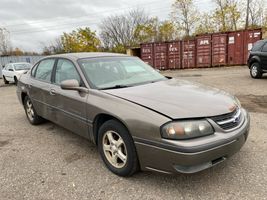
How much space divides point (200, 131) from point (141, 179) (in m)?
0.98

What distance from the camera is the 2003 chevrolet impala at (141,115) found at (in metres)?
2.36

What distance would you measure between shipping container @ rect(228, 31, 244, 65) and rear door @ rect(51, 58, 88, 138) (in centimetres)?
1597

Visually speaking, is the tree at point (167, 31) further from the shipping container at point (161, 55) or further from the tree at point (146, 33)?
the shipping container at point (161, 55)

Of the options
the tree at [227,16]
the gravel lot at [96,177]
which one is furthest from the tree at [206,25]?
the gravel lot at [96,177]

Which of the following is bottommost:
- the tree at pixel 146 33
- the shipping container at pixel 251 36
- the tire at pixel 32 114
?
the tire at pixel 32 114

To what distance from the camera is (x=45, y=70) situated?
4594mm

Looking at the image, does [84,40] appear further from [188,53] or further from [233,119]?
[233,119]

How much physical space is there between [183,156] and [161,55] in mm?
18311

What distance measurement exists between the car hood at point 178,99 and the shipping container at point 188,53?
16.2 m

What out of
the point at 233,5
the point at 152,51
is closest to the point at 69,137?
the point at 152,51

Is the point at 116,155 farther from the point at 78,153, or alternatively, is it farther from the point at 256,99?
the point at 256,99

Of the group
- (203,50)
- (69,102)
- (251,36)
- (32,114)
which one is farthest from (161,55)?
(69,102)

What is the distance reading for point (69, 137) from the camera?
4387 mm

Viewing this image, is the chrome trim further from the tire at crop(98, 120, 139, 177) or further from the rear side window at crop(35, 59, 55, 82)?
the rear side window at crop(35, 59, 55, 82)
